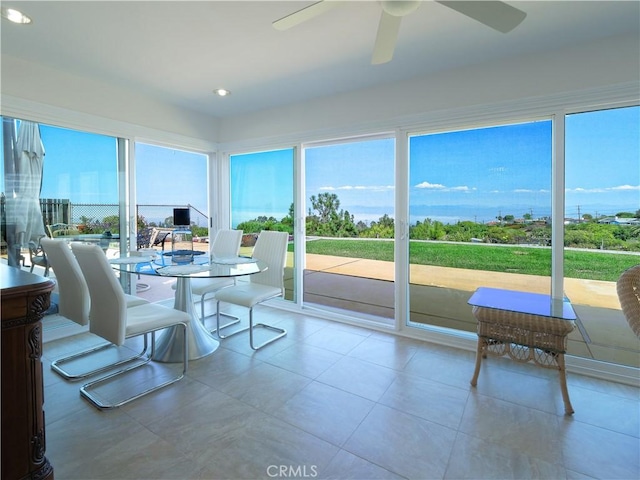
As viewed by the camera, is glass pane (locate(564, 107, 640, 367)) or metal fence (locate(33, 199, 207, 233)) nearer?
glass pane (locate(564, 107, 640, 367))

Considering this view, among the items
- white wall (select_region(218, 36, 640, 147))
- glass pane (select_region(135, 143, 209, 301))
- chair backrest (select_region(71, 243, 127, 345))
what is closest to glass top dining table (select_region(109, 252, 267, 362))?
chair backrest (select_region(71, 243, 127, 345))

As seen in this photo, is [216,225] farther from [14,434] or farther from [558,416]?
[558,416]

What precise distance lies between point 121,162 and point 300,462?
11.5 ft

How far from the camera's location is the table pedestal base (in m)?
2.75

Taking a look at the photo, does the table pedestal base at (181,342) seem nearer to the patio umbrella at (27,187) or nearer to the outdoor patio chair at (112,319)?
the outdoor patio chair at (112,319)

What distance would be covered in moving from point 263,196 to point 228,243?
944 mm

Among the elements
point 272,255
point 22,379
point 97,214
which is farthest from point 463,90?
point 97,214

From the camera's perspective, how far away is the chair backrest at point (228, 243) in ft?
12.1

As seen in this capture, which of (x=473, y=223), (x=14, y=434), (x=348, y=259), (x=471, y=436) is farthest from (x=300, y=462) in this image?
(x=348, y=259)

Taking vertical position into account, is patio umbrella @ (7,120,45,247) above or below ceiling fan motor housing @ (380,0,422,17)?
below

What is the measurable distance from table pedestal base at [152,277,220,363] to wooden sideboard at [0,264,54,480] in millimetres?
1381

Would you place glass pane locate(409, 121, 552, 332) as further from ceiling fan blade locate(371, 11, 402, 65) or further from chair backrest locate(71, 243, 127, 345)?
chair backrest locate(71, 243, 127, 345)

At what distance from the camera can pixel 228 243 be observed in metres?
3.77

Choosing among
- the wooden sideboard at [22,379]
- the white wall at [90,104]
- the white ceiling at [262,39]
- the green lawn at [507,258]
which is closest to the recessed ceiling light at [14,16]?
the white ceiling at [262,39]
